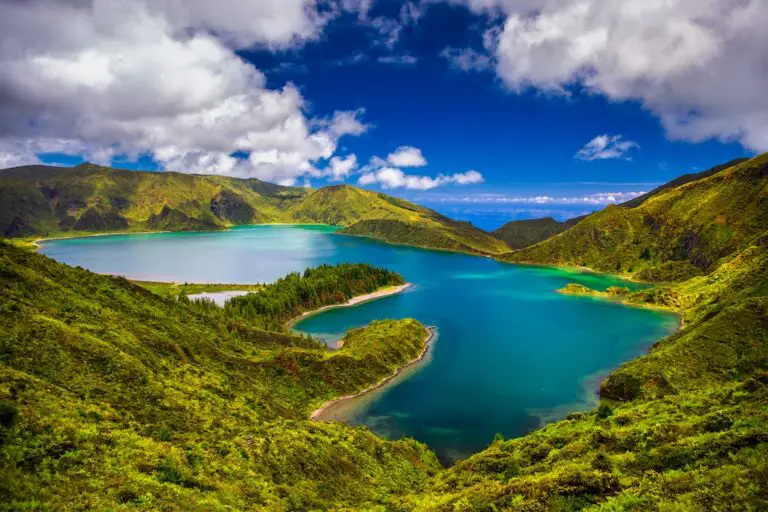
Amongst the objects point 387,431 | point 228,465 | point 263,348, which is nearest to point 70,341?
point 228,465

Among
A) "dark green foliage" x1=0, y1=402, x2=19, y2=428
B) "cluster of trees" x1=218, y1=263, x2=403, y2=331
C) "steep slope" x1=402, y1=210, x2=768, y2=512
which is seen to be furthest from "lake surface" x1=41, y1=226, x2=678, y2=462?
"dark green foliage" x1=0, y1=402, x2=19, y2=428

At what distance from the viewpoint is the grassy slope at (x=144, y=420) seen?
29.3 m

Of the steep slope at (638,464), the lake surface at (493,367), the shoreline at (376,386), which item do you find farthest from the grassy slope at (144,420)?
the lake surface at (493,367)

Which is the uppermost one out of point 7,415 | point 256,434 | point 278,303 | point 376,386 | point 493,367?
point 7,415

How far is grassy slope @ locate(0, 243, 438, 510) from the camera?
96.1 ft

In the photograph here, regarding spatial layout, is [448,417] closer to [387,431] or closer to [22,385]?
[387,431]

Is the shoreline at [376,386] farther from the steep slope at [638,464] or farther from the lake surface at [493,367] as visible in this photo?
the steep slope at [638,464]

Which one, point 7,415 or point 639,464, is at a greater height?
point 7,415

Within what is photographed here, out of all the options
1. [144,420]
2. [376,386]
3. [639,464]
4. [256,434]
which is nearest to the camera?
[639,464]

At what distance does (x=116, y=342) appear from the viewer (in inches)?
2283

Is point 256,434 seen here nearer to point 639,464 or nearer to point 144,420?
point 144,420

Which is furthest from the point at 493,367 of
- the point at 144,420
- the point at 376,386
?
the point at 144,420

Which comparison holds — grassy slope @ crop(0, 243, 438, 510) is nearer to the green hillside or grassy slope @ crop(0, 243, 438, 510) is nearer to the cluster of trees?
the green hillside

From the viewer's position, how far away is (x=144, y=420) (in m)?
43.2
